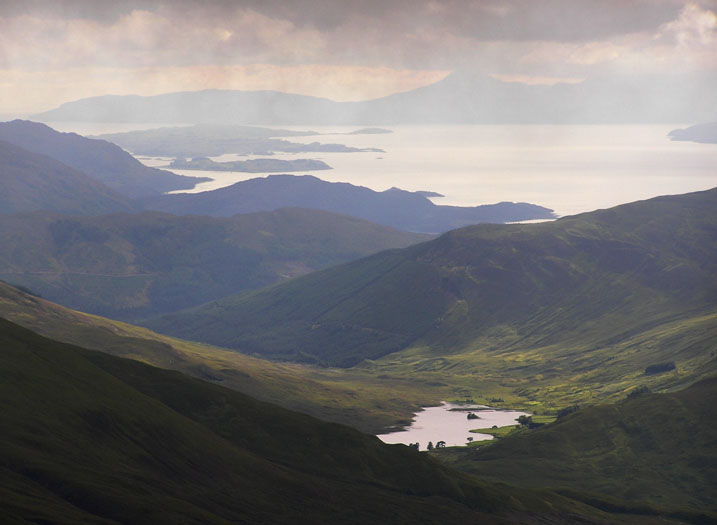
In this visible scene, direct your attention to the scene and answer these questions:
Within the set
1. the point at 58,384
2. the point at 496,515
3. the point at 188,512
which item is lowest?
the point at 496,515

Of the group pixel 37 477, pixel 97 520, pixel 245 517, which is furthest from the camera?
pixel 245 517

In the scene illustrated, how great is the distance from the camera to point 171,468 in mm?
158875

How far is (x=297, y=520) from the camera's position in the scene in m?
155

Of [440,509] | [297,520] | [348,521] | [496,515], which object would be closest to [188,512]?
[297,520]

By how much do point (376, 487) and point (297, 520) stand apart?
3265cm

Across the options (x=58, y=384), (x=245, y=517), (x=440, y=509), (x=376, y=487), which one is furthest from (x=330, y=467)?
(x=58, y=384)

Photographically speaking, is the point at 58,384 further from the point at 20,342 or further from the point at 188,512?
the point at 188,512

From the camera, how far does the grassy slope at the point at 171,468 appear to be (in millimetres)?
128125

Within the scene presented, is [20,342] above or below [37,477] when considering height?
above

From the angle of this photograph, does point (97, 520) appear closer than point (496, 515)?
Yes

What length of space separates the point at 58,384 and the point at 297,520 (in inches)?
2089

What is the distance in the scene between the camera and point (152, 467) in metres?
156

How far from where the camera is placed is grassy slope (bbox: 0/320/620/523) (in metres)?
128

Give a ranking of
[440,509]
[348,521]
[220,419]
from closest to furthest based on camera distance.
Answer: [348,521] → [440,509] → [220,419]
